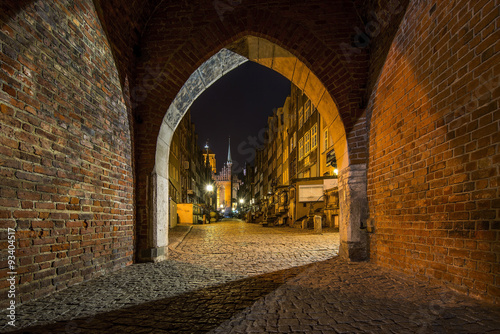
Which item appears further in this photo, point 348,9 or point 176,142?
point 176,142

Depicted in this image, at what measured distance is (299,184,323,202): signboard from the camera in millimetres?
17188

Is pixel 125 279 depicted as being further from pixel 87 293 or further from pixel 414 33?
pixel 414 33

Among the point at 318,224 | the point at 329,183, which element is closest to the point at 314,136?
the point at 329,183

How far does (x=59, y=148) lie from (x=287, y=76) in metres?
5.47

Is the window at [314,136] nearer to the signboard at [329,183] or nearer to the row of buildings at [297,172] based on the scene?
the row of buildings at [297,172]

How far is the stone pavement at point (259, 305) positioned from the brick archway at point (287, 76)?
3.63ft

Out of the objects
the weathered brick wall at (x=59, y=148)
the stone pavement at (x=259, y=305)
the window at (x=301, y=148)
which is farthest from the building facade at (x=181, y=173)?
the stone pavement at (x=259, y=305)

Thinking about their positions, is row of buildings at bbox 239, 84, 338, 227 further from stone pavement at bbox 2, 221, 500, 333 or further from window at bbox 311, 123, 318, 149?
stone pavement at bbox 2, 221, 500, 333

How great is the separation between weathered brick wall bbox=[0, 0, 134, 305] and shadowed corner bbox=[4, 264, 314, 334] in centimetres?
104

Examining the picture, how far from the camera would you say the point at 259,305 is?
2.88 m

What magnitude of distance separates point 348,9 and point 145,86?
4.75m

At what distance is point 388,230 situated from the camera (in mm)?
4418

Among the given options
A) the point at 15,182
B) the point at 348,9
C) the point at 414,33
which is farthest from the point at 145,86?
the point at 414,33

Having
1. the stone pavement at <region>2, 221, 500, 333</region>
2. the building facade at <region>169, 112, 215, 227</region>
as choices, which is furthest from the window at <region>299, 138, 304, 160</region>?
the stone pavement at <region>2, 221, 500, 333</region>
